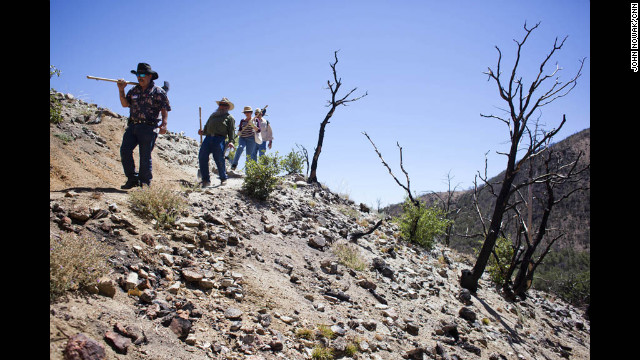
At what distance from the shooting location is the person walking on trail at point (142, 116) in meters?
6.07

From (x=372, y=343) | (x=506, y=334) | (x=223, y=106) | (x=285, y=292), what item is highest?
(x=223, y=106)

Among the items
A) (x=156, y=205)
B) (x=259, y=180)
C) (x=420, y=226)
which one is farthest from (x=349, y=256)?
(x=420, y=226)

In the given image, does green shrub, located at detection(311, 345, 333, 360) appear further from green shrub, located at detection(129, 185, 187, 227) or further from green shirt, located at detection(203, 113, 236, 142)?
green shirt, located at detection(203, 113, 236, 142)

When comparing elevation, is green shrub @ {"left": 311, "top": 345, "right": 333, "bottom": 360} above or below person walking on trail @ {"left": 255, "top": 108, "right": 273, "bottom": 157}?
below

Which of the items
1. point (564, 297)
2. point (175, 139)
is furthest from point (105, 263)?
point (564, 297)

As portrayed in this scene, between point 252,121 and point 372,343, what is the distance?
761 cm

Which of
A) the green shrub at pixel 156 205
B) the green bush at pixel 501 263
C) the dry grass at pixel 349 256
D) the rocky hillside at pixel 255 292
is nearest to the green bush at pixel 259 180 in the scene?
the rocky hillside at pixel 255 292

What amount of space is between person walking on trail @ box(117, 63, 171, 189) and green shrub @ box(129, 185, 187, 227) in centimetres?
107

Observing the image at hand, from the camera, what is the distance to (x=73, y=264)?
3.13 meters

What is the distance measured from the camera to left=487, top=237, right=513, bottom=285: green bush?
10.7 m

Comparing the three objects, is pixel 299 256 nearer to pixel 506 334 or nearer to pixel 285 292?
pixel 285 292

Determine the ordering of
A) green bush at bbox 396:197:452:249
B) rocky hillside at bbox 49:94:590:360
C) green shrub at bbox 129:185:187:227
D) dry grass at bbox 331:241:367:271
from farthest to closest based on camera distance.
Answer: green bush at bbox 396:197:452:249
dry grass at bbox 331:241:367:271
green shrub at bbox 129:185:187:227
rocky hillside at bbox 49:94:590:360

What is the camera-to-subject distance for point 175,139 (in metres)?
14.2

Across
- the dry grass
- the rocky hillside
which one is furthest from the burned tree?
the dry grass
